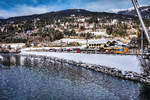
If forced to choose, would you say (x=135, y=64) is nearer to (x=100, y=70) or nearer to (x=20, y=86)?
(x=100, y=70)

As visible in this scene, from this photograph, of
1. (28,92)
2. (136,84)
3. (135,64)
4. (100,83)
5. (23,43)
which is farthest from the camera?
(23,43)

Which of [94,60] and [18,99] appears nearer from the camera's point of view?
[18,99]

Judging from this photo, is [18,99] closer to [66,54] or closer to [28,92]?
[28,92]

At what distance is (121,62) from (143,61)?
343 inches

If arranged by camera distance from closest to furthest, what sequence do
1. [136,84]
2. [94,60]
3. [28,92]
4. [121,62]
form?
1. [28,92]
2. [136,84]
3. [121,62]
4. [94,60]

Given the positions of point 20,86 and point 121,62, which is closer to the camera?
point 20,86

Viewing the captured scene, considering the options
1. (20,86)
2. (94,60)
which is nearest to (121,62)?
(94,60)

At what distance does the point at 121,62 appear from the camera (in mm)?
41438

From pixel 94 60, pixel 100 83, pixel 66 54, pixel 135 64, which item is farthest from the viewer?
pixel 66 54

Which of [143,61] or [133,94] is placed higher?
[143,61]

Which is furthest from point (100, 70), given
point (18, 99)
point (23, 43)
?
point (23, 43)

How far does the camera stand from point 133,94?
2434 cm

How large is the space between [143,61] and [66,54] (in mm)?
48799

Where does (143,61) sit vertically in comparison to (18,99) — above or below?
above
